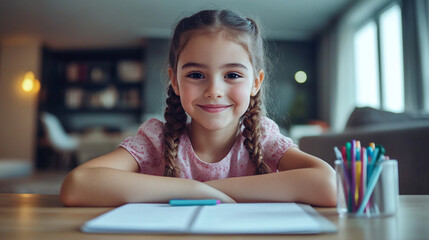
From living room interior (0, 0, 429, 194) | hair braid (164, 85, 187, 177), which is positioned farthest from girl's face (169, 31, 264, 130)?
living room interior (0, 0, 429, 194)

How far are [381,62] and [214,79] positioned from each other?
456 cm

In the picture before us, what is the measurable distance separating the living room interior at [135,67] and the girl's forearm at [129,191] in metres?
3.18

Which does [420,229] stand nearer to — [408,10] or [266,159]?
[266,159]

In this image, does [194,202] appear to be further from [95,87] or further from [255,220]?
[95,87]

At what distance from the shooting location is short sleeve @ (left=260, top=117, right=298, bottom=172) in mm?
967

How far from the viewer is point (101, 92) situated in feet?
23.4

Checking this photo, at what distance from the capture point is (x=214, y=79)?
0.84 metres

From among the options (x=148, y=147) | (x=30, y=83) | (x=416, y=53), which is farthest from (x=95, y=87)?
(x=148, y=147)

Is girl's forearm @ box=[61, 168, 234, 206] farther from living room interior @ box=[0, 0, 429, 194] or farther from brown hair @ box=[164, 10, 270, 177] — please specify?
living room interior @ box=[0, 0, 429, 194]

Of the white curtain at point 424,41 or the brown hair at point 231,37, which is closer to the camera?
the brown hair at point 231,37

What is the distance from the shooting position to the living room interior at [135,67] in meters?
4.48

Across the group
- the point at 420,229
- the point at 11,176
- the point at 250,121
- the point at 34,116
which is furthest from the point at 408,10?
the point at 34,116

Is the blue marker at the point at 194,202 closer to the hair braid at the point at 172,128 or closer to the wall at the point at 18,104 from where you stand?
the hair braid at the point at 172,128

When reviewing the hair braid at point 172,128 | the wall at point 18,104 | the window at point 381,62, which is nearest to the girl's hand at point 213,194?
the hair braid at point 172,128
